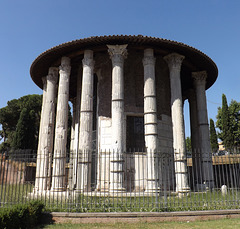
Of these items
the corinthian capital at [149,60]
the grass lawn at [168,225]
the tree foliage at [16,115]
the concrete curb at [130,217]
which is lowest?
the grass lawn at [168,225]

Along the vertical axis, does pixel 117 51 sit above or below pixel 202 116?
above

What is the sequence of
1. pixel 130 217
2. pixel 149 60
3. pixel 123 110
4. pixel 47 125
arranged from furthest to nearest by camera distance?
pixel 47 125 < pixel 149 60 < pixel 123 110 < pixel 130 217

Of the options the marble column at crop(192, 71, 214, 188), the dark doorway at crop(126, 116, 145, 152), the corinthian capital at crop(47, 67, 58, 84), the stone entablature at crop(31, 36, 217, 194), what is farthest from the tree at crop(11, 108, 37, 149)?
the marble column at crop(192, 71, 214, 188)

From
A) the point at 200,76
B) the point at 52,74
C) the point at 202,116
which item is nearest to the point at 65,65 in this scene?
the point at 52,74

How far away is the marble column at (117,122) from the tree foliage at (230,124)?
19090 millimetres

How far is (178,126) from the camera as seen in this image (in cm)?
1085

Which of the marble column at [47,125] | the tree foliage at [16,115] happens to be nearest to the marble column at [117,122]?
the marble column at [47,125]

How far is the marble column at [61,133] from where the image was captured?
1048cm

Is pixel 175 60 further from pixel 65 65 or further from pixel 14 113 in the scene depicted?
pixel 14 113

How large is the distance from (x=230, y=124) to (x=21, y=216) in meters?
24.8

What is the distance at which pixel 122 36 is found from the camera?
1056cm

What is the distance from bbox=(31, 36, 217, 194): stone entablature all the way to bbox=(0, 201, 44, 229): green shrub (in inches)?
118

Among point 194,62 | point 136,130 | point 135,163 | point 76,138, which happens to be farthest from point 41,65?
point 194,62

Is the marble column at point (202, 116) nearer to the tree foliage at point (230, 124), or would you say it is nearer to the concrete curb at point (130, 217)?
the concrete curb at point (130, 217)
